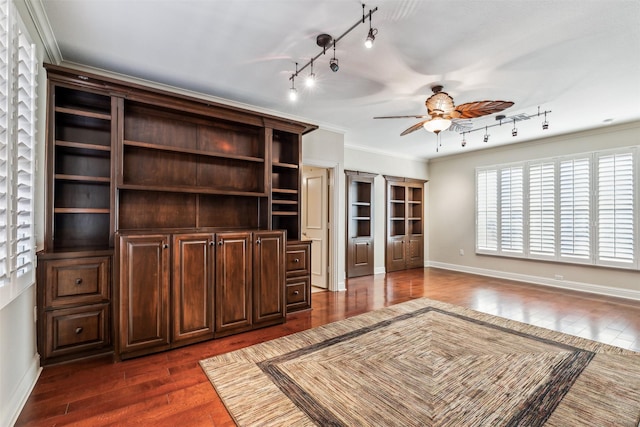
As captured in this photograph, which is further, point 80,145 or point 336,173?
point 336,173

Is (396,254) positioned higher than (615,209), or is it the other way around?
(615,209)

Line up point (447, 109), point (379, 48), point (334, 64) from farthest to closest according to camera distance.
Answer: point (447, 109) < point (379, 48) < point (334, 64)

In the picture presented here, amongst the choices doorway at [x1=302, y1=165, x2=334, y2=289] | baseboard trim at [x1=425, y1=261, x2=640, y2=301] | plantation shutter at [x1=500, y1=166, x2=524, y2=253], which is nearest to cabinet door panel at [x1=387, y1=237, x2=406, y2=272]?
baseboard trim at [x1=425, y1=261, x2=640, y2=301]

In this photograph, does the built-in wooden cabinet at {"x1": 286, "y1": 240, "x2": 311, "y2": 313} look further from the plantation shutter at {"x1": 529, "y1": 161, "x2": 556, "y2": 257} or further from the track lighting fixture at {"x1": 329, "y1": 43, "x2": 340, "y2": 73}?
the plantation shutter at {"x1": 529, "y1": 161, "x2": 556, "y2": 257}

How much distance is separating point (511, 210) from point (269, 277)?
5304 millimetres

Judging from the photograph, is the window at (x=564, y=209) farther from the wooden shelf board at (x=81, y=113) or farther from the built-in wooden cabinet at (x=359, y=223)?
the wooden shelf board at (x=81, y=113)

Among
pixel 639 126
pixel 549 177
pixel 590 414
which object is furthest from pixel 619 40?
pixel 549 177

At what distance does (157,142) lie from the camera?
11.3 feet

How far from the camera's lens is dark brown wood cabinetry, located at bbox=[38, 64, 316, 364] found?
267 centimetres

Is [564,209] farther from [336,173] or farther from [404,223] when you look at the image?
[336,173]

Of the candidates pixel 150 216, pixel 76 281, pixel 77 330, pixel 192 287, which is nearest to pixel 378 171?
pixel 150 216

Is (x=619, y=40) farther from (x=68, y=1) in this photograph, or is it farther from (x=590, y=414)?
(x=68, y=1)

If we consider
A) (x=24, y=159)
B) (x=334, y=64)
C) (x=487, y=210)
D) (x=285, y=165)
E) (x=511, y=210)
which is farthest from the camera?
(x=487, y=210)

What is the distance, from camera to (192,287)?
2986 mm
